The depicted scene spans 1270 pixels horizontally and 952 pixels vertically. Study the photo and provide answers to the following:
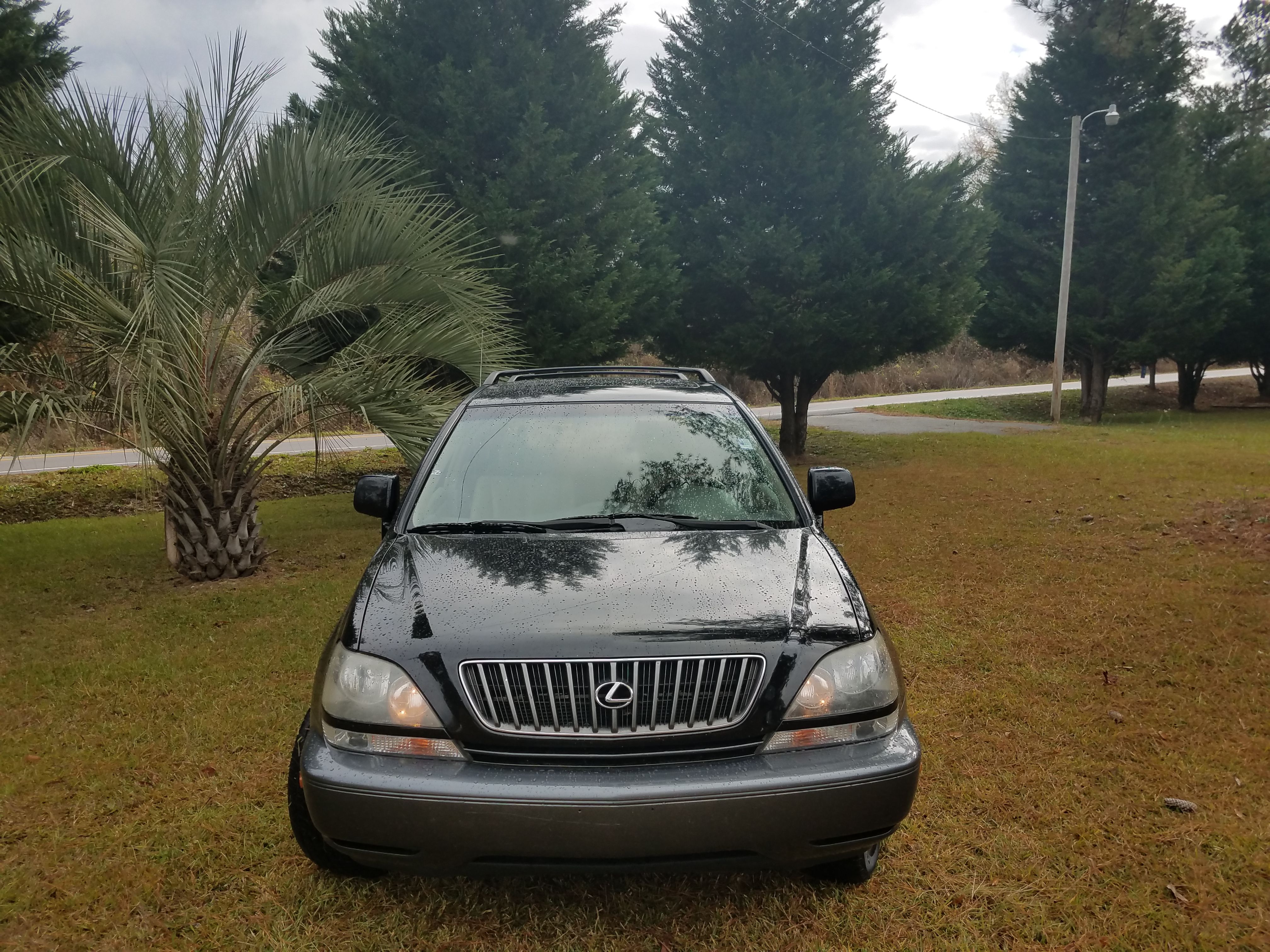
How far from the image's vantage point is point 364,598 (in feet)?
8.52

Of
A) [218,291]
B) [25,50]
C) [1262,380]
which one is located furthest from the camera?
[1262,380]

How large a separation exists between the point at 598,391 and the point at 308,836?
2.14m

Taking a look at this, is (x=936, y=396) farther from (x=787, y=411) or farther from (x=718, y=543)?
(x=718, y=543)

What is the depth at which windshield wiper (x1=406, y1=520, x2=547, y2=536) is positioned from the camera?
3.02m

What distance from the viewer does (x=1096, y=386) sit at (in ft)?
72.7

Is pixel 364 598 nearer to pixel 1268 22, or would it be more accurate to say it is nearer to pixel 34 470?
pixel 1268 22

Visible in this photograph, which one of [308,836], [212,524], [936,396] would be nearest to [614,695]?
[308,836]

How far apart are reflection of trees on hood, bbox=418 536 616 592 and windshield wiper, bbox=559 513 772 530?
6.9 inches

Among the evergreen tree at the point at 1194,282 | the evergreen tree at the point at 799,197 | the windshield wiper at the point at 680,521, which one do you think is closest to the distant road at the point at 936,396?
the evergreen tree at the point at 1194,282

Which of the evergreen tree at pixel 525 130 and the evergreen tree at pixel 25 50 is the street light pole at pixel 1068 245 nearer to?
the evergreen tree at pixel 525 130

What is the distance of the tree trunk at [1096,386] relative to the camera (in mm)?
21938

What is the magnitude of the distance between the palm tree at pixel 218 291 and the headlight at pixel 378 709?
12.2ft

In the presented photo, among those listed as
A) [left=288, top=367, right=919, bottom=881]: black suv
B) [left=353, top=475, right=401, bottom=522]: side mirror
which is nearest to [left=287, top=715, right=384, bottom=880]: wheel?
[left=288, top=367, right=919, bottom=881]: black suv

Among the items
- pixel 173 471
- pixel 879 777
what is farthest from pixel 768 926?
pixel 173 471
